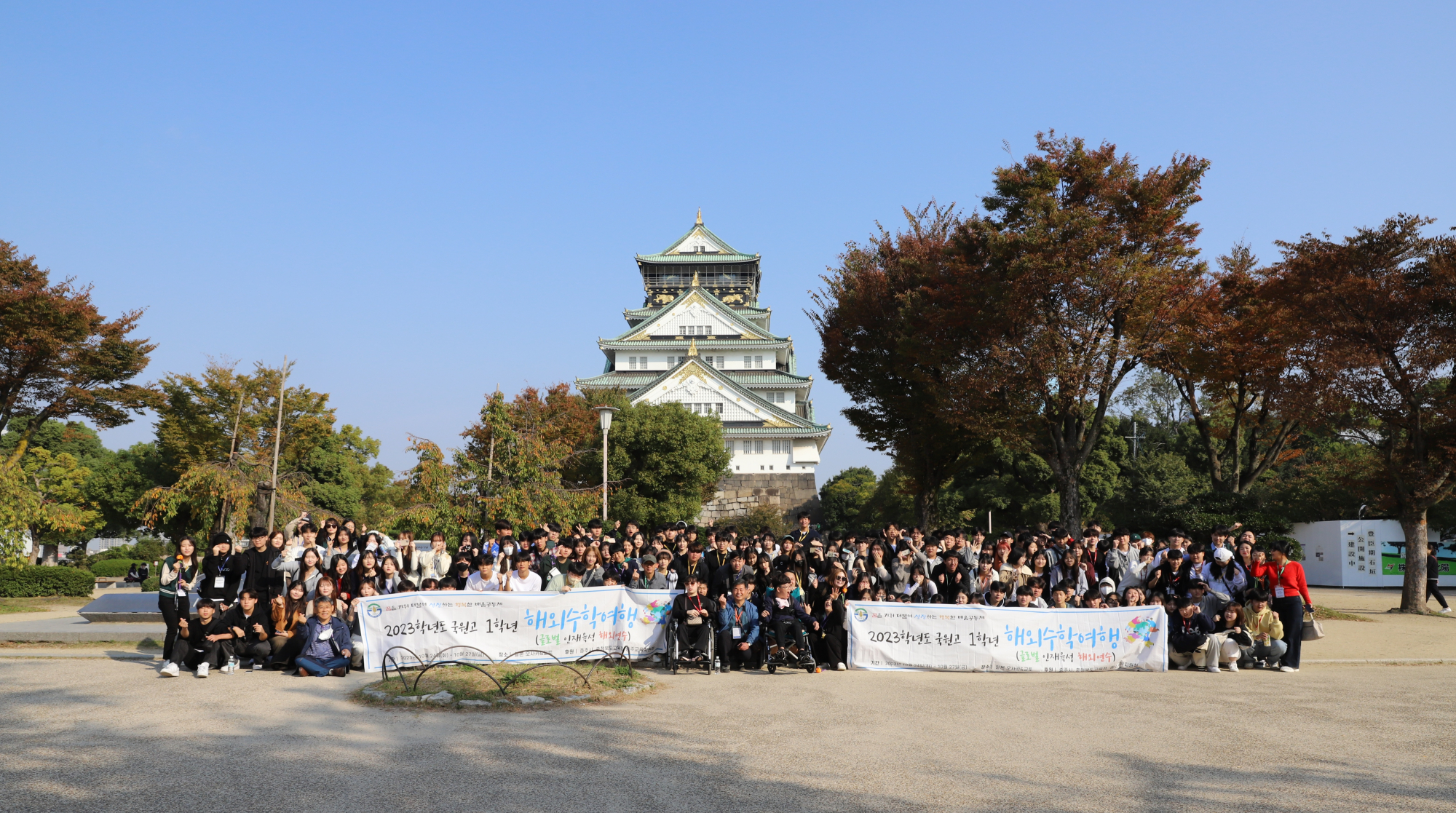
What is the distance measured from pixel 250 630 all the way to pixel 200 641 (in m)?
0.49

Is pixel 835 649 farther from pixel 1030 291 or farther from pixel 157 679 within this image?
pixel 1030 291

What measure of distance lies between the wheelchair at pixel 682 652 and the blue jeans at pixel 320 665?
3.53 m

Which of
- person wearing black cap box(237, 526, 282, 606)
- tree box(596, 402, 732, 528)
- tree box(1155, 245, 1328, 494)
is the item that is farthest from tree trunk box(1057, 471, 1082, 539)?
tree box(596, 402, 732, 528)

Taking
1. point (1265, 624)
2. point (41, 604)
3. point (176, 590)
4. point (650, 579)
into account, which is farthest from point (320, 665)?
Result: point (41, 604)

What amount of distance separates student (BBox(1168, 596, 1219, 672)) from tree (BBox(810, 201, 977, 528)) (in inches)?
426

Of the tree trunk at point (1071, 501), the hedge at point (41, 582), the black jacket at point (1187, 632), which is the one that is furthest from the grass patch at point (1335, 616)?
the hedge at point (41, 582)

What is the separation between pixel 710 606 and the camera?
10750 mm

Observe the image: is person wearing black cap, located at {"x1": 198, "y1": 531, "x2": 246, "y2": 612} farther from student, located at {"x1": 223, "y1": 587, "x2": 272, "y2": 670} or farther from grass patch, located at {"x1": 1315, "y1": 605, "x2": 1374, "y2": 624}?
grass patch, located at {"x1": 1315, "y1": 605, "x2": 1374, "y2": 624}

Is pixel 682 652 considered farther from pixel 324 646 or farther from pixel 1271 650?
pixel 1271 650

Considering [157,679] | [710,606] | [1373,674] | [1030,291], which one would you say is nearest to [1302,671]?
[1373,674]

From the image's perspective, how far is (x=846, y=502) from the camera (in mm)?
53750

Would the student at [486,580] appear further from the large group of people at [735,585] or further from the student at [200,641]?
the student at [200,641]

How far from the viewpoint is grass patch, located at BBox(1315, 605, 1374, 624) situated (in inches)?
618

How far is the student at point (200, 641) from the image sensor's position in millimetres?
9562
